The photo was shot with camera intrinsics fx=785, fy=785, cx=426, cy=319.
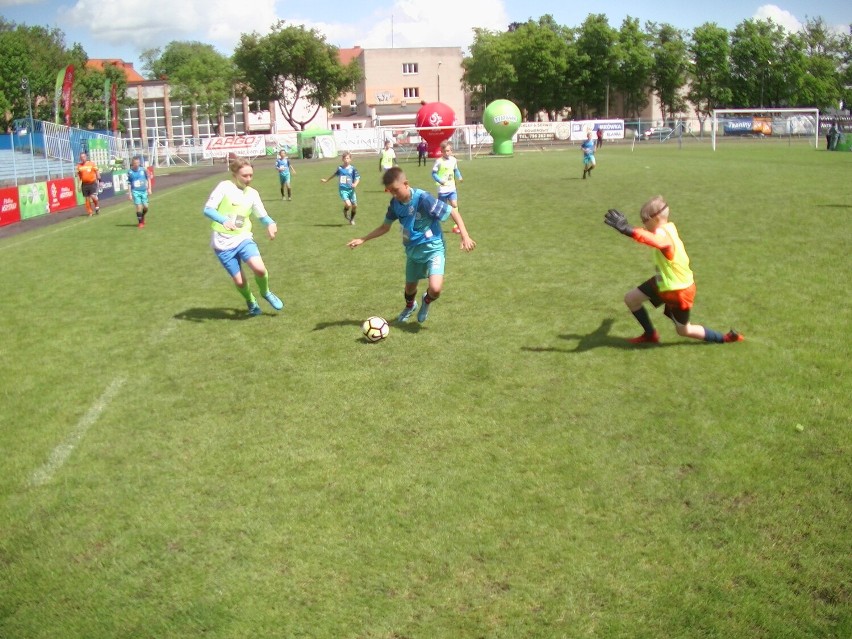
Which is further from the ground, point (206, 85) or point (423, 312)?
point (206, 85)

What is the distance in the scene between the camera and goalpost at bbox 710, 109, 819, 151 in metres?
59.2

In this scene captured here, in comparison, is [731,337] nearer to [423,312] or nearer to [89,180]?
[423,312]

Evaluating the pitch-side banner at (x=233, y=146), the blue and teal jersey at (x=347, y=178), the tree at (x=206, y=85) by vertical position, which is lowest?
the blue and teal jersey at (x=347, y=178)

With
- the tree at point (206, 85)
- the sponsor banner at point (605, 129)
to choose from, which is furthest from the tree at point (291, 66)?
the sponsor banner at point (605, 129)

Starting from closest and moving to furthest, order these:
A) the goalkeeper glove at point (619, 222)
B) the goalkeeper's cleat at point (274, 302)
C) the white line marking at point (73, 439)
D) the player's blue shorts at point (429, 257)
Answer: the white line marking at point (73, 439) → the goalkeeper glove at point (619, 222) → the player's blue shorts at point (429, 257) → the goalkeeper's cleat at point (274, 302)

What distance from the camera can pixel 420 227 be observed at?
889 cm

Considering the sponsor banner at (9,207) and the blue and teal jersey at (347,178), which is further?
the sponsor banner at (9,207)

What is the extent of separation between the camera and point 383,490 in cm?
516

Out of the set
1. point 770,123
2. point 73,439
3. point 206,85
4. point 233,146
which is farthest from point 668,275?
point 206,85

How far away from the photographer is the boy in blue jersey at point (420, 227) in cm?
862

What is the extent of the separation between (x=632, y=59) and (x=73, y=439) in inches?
3618

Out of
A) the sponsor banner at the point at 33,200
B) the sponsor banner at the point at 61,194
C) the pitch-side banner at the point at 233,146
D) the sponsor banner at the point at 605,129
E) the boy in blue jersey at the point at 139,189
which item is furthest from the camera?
the sponsor banner at the point at 605,129

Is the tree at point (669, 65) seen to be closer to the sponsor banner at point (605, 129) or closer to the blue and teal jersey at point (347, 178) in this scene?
the sponsor banner at point (605, 129)

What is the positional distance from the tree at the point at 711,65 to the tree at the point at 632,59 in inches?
222
